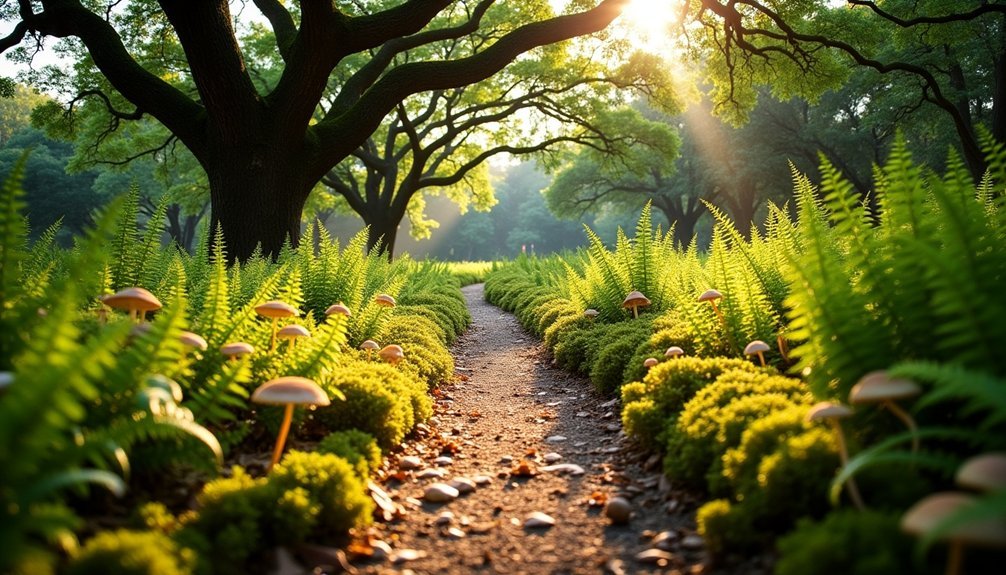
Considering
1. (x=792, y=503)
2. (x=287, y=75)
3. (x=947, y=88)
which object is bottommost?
(x=792, y=503)

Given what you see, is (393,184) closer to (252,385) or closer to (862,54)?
(862,54)

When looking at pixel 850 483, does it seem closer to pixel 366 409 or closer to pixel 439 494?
pixel 439 494

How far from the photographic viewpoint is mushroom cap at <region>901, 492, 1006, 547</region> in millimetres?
1353

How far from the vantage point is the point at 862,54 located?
1265cm

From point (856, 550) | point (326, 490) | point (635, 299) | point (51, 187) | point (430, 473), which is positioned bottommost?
point (430, 473)

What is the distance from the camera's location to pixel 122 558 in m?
1.73

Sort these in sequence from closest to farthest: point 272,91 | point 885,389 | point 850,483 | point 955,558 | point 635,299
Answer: point 955,558
point 885,389
point 850,483
point 635,299
point 272,91

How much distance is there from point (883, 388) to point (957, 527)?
678mm

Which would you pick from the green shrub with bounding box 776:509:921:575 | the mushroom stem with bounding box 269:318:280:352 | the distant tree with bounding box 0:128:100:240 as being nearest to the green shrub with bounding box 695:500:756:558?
the green shrub with bounding box 776:509:921:575

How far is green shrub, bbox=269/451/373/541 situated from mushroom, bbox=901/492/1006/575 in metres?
2.22

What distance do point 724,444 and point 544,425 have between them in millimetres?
2330

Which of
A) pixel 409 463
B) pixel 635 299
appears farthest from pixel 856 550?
pixel 635 299

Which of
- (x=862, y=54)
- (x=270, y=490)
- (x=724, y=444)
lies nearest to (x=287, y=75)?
(x=270, y=490)

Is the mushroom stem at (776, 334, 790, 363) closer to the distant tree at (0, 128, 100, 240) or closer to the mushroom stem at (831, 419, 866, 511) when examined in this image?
the mushroom stem at (831, 419, 866, 511)
